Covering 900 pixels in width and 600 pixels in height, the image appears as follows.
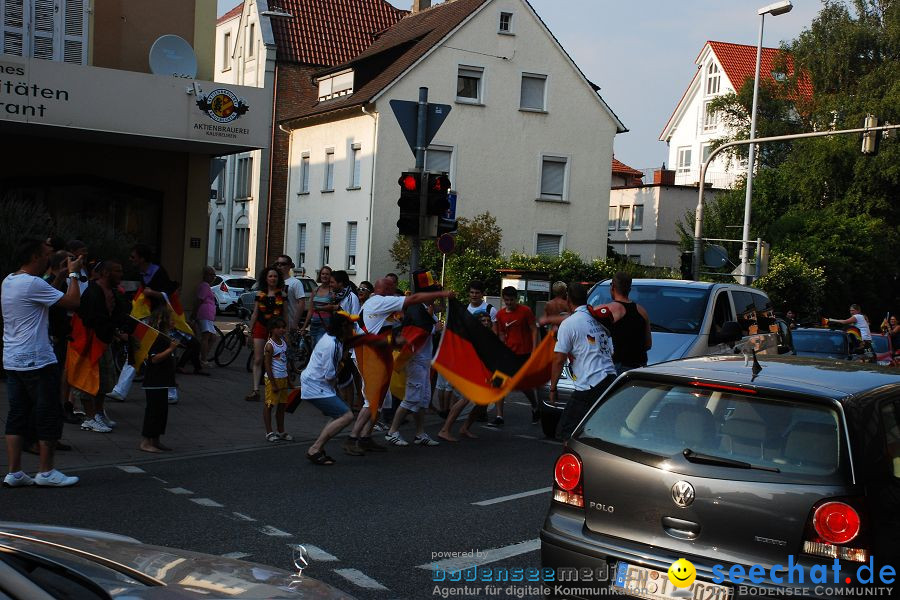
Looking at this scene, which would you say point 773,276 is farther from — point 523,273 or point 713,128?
point 713,128

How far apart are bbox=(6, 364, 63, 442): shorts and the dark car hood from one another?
517cm

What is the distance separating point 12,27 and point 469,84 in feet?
75.1

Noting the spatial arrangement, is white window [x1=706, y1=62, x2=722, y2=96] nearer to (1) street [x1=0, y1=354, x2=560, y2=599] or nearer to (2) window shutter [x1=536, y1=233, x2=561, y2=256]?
(2) window shutter [x1=536, y1=233, x2=561, y2=256]

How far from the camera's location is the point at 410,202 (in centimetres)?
1470

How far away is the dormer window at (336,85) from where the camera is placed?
43.2 m

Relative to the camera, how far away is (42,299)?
879cm

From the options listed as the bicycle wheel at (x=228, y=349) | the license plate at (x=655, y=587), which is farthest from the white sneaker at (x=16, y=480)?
the bicycle wheel at (x=228, y=349)

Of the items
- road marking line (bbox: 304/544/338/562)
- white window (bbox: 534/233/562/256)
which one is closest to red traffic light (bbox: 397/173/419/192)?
road marking line (bbox: 304/544/338/562)

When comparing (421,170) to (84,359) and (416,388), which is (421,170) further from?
(84,359)

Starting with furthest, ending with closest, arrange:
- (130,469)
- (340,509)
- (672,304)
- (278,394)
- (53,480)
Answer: (672,304) → (278,394) → (130,469) → (53,480) → (340,509)

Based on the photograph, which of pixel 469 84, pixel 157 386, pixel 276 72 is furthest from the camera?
pixel 276 72

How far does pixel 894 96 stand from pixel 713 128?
78.9ft

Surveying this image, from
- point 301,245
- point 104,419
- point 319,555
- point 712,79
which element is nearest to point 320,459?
point 104,419

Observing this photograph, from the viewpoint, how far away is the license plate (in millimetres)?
4789
